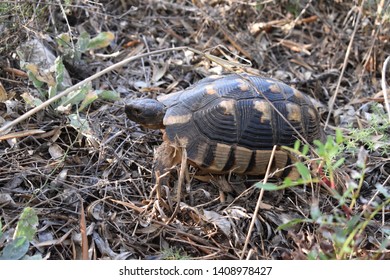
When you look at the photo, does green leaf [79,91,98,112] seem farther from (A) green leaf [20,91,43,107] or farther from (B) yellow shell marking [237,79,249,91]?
(B) yellow shell marking [237,79,249,91]

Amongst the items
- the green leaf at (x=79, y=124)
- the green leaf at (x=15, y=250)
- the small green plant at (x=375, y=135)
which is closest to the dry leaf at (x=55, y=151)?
the green leaf at (x=79, y=124)

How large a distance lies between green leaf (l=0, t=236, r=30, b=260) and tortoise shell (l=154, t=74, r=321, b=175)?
0.93 meters

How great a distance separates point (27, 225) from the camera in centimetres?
198

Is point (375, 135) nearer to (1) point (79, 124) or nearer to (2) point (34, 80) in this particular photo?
(1) point (79, 124)

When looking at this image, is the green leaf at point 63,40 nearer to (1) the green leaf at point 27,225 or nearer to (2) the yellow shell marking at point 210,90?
(2) the yellow shell marking at point 210,90

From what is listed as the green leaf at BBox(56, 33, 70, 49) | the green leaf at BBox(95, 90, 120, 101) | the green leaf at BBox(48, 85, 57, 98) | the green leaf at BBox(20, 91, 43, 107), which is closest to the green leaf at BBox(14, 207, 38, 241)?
the green leaf at BBox(20, 91, 43, 107)

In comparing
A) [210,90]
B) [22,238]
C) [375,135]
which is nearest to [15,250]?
[22,238]

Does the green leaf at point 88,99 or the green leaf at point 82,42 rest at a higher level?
the green leaf at point 82,42

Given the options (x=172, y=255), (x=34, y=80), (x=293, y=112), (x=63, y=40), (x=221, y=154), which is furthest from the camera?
(x=63, y=40)

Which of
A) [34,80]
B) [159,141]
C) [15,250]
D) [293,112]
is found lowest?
[159,141]

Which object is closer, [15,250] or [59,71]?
[15,250]

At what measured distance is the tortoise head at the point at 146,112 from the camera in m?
2.60

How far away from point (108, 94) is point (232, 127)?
78 cm

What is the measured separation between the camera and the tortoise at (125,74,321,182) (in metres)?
2.54
